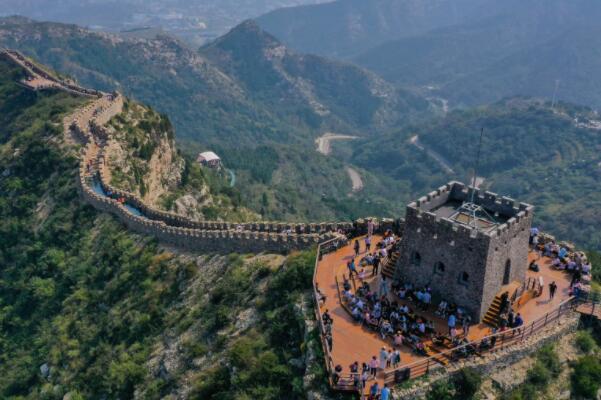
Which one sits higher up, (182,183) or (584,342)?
(584,342)

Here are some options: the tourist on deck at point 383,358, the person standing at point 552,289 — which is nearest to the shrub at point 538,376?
the person standing at point 552,289

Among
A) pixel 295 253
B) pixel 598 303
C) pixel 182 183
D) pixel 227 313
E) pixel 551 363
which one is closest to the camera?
pixel 551 363

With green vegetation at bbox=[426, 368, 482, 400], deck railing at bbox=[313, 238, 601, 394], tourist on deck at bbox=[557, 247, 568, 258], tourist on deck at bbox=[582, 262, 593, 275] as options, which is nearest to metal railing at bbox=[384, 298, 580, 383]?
deck railing at bbox=[313, 238, 601, 394]

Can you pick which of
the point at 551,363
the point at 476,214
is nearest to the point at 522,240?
the point at 476,214

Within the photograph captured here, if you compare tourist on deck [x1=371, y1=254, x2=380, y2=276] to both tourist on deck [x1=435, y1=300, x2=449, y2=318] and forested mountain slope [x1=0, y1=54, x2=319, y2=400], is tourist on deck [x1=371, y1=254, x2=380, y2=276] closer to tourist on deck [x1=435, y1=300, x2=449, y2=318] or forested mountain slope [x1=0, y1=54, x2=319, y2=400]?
forested mountain slope [x1=0, y1=54, x2=319, y2=400]

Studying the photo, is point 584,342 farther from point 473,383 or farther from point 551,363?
point 473,383

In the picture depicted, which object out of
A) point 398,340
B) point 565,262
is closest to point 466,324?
point 398,340
